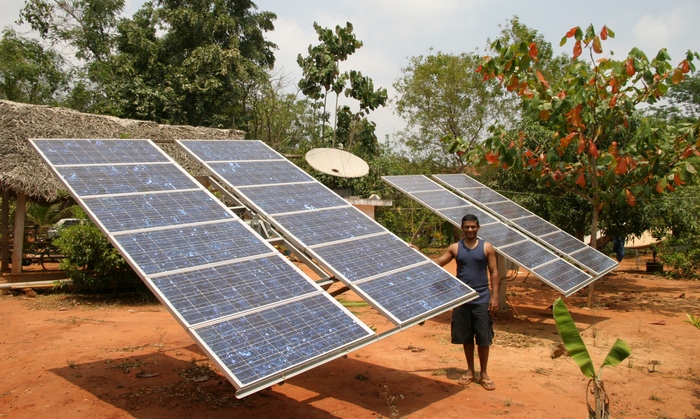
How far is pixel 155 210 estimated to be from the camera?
5723 mm

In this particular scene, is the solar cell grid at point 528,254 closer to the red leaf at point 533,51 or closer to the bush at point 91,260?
the red leaf at point 533,51

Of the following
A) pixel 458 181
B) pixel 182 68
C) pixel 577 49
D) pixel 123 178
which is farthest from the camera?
pixel 182 68

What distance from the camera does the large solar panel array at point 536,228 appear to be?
10602mm

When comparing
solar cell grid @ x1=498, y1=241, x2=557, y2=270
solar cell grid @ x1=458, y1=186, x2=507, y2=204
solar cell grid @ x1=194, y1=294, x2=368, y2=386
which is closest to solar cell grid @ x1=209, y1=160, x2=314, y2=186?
solar cell grid @ x1=194, y1=294, x2=368, y2=386

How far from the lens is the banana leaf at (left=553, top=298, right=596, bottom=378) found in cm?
496

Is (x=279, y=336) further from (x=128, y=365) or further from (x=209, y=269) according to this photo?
(x=128, y=365)

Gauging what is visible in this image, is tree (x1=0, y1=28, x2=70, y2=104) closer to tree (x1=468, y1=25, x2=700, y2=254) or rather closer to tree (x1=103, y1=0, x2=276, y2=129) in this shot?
tree (x1=103, y1=0, x2=276, y2=129)

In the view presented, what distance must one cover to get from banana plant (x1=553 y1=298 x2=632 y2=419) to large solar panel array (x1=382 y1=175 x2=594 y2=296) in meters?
3.91

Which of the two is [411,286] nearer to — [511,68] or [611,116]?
[511,68]

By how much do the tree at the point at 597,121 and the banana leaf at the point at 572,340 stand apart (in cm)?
557

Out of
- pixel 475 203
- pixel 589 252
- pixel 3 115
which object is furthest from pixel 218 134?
pixel 589 252

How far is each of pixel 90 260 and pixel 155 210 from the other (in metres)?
6.79

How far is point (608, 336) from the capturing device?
367 inches

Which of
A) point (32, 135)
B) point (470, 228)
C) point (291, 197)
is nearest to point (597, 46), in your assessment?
point (470, 228)
